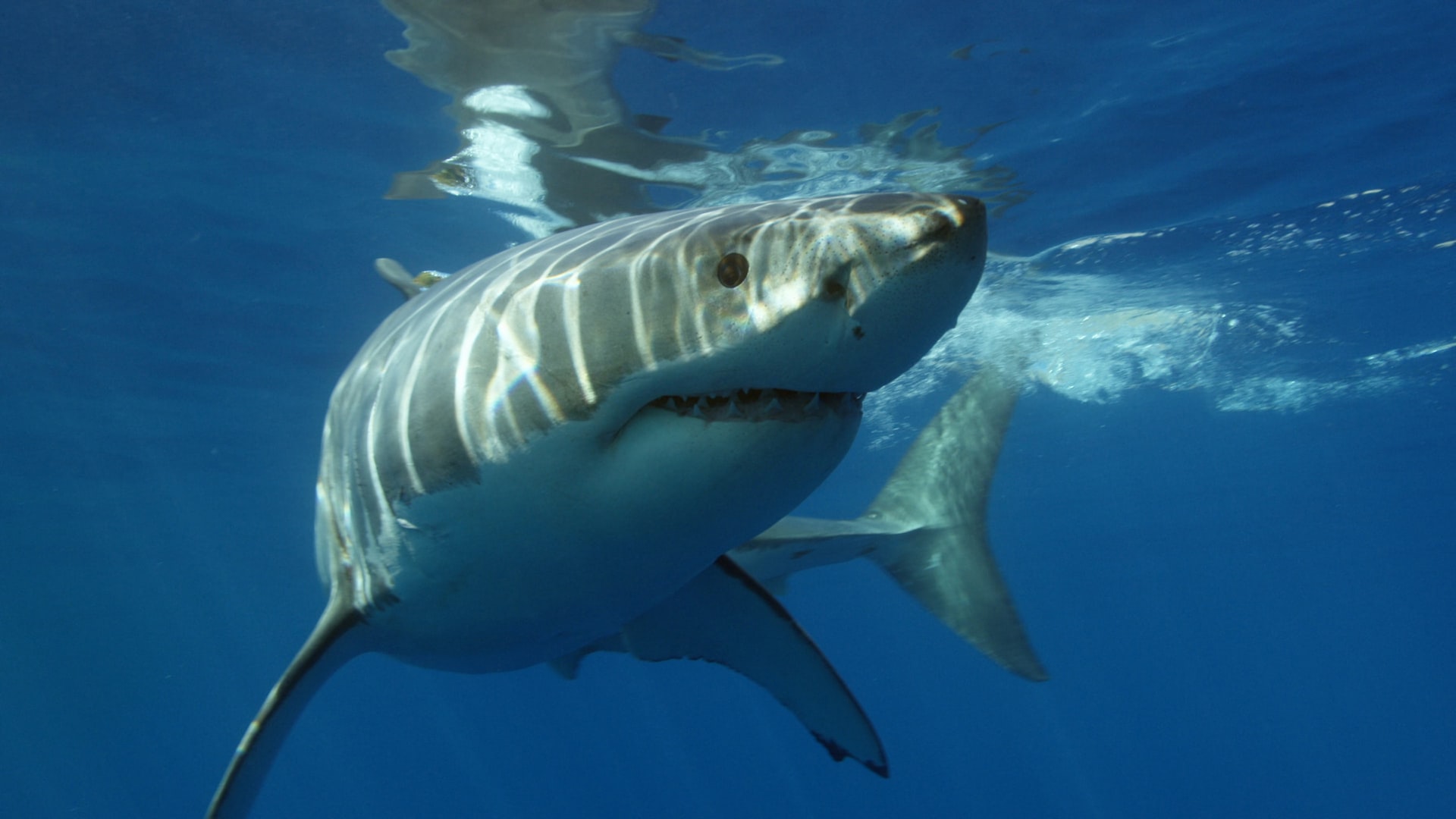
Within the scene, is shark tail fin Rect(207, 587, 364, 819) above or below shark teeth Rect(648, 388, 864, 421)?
below

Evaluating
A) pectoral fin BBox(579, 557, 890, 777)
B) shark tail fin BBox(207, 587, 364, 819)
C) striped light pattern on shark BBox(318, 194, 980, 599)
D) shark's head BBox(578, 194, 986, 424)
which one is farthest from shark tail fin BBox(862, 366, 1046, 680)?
shark's head BBox(578, 194, 986, 424)

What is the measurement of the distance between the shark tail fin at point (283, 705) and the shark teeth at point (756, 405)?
1.98m

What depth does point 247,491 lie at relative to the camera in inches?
1147

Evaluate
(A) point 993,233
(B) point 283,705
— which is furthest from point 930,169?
(B) point 283,705

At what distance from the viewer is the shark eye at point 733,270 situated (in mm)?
1786

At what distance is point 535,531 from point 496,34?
726cm

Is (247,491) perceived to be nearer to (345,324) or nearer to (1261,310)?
(345,324)

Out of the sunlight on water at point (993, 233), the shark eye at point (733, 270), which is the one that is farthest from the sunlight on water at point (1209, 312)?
the shark eye at point (733, 270)

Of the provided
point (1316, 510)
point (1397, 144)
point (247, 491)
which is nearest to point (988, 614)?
point (1397, 144)

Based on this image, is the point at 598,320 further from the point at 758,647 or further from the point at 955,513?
the point at 955,513

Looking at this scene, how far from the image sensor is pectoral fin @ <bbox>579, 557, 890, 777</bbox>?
3.77 metres

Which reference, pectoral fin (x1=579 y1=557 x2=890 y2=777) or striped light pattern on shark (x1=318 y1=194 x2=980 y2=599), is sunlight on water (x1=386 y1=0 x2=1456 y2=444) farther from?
striped light pattern on shark (x1=318 y1=194 x2=980 y2=599)

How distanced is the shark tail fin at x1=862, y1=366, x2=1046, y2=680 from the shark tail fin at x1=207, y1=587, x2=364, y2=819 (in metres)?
4.09

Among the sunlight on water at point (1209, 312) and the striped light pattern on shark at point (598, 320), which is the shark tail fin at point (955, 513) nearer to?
the striped light pattern on shark at point (598, 320)
